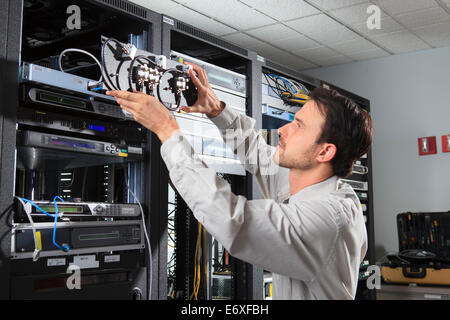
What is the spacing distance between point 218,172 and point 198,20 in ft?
5.74

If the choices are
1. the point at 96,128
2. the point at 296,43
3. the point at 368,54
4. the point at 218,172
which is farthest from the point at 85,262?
the point at 368,54

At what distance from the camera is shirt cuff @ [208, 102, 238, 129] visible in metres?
1.52

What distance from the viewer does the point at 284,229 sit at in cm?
103

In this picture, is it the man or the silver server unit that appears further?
the silver server unit

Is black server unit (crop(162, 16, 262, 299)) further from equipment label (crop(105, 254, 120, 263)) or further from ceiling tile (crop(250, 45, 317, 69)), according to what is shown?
ceiling tile (crop(250, 45, 317, 69))

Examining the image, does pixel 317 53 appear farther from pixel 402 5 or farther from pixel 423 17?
pixel 402 5

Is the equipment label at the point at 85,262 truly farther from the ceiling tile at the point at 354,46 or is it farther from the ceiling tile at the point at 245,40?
the ceiling tile at the point at 354,46

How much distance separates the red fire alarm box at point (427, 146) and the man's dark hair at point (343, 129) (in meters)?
2.87

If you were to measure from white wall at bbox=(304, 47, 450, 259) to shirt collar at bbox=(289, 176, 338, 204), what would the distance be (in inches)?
115

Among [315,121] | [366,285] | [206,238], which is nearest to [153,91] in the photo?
[315,121]

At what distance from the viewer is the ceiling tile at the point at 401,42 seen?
3.68m

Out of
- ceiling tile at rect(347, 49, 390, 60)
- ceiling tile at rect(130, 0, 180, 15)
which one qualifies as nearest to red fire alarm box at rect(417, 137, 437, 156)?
ceiling tile at rect(347, 49, 390, 60)

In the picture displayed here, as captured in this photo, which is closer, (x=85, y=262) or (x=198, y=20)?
(x=85, y=262)
